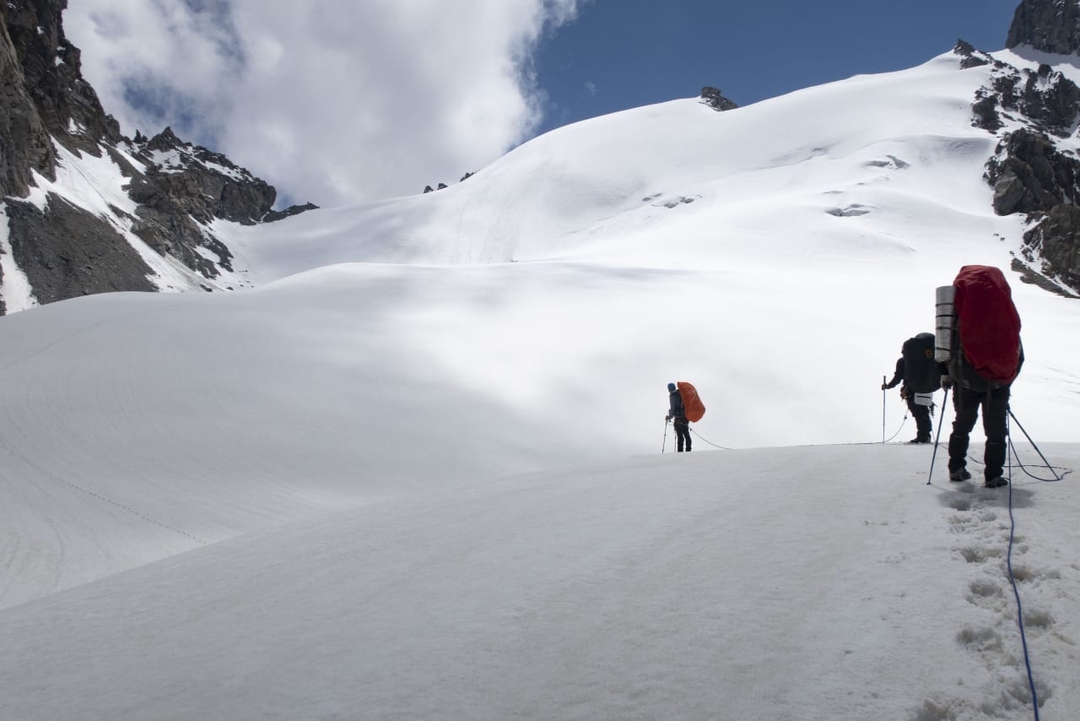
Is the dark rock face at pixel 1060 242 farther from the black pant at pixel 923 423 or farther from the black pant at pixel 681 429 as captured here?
the black pant at pixel 923 423

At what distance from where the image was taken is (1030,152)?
6444 centimetres

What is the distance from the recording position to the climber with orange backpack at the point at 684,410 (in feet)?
33.3

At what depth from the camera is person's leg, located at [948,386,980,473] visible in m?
4.00

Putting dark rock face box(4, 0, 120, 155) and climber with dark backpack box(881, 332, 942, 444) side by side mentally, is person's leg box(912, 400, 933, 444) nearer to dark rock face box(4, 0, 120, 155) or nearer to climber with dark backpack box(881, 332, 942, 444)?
climber with dark backpack box(881, 332, 942, 444)

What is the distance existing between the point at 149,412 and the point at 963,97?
97867 millimetres

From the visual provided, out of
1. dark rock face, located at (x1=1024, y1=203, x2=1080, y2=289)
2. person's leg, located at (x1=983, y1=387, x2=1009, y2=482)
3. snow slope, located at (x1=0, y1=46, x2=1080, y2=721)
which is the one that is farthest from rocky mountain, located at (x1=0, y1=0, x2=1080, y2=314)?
person's leg, located at (x1=983, y1=387, x2=1009, y2=482)

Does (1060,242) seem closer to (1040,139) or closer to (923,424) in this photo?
(1040,139)

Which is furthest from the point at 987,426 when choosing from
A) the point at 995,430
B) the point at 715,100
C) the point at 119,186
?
the point at 715,100

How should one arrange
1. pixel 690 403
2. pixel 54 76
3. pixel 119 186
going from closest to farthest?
pixel 690 403
pixel 54 76
pixel 119 186

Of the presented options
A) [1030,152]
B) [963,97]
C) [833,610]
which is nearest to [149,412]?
[833,610]

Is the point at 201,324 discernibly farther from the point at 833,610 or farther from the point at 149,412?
the point at 833,610

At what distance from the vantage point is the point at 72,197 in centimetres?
4978

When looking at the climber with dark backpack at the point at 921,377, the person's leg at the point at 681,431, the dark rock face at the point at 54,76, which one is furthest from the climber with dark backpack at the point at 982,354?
the dark rock face at the point at 54,76

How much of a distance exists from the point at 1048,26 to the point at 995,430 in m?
153
